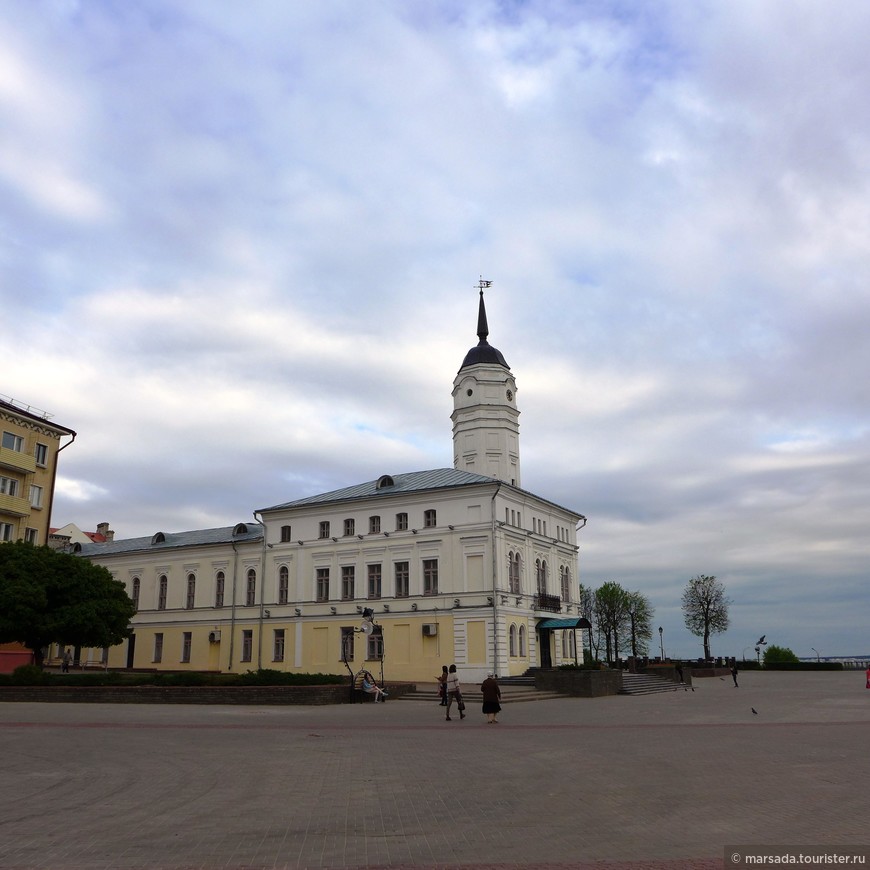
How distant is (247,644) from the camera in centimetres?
5134

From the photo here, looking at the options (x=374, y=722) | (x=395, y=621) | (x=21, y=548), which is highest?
(x=21, y=548)

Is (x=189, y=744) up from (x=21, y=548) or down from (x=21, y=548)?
down

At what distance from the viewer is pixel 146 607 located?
56844 millimetres

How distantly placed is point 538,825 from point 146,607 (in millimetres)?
52970

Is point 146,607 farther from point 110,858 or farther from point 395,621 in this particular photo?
point 110,858

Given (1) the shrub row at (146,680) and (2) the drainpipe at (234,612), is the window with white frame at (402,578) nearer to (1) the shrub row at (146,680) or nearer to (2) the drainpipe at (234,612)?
(2) the drainpipe at (234,612)

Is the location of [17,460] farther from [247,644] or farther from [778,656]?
[778,656]

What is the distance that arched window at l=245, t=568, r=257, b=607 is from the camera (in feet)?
170

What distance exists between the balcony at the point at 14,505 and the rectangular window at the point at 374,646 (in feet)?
75.0

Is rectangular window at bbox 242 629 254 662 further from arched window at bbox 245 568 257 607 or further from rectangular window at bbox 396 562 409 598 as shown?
rectangular window at bbox 396 562 409 598

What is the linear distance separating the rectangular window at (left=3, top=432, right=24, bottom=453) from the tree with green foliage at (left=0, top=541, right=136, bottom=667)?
11545mm

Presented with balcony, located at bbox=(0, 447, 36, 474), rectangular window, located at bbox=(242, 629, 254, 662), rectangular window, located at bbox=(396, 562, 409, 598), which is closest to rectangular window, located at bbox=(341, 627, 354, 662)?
rectangular window, located at bbox=(396, 562, 409, 598)

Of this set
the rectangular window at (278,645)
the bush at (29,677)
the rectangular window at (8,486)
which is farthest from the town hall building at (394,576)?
the bush at (29,677)

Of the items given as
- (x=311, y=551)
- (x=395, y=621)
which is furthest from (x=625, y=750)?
(x=311, y=551)
